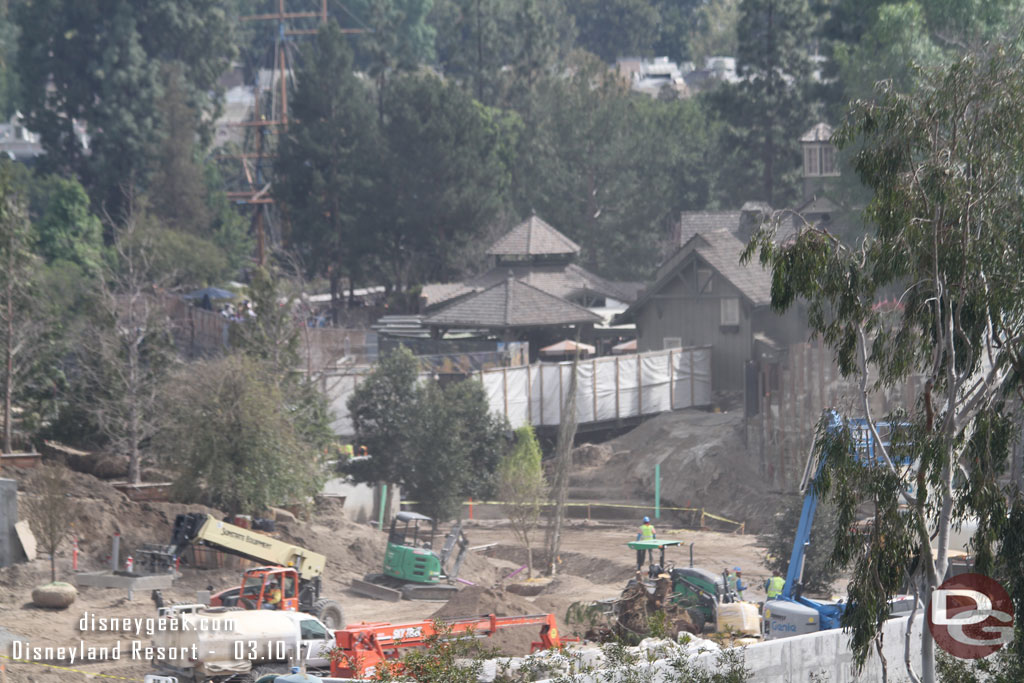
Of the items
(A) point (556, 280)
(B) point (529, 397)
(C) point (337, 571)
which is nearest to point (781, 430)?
(B) point (529, 397)

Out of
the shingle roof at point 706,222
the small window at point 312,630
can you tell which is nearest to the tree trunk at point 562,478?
the small window at point 312,630

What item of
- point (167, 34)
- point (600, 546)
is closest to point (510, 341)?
point (600, 546)

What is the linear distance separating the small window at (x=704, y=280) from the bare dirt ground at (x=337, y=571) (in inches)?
602

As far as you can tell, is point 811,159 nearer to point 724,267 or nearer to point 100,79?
point 724,267

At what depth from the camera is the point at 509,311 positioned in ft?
192

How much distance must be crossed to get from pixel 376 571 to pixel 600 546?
25.8 ft

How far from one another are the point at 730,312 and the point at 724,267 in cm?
181

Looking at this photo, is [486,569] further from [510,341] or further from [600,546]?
[510,341]

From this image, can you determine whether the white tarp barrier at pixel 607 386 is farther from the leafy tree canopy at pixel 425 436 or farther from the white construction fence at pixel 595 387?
the leafy tree canopy at pixel 425 436

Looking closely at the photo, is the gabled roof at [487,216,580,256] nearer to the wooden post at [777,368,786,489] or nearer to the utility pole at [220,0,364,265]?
the utility pole at [220,0,364,265]

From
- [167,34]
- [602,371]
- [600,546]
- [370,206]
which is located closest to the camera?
[600,546]

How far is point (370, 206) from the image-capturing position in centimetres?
7575

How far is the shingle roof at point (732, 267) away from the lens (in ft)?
181

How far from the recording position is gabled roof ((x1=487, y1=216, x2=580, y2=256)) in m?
69.2
